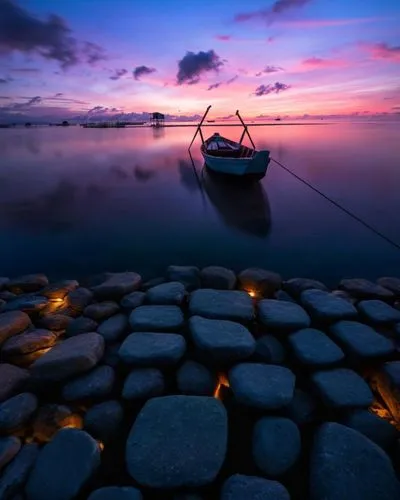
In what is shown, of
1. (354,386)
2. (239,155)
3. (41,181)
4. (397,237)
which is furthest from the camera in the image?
(239,155)

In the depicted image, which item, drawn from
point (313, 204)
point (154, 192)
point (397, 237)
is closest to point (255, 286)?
point (397, 237)

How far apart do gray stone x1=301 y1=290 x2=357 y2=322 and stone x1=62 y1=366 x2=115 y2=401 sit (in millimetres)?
2736

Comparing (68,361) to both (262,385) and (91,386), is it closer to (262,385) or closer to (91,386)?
(91,386)

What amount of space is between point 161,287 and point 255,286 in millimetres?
1596

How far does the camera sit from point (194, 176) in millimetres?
17812

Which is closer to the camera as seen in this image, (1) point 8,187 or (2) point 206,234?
(2) point 206,234

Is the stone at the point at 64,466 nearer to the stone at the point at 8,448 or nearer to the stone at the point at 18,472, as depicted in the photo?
the stone at the point at 18,472

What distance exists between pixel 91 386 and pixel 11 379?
2.76 ft

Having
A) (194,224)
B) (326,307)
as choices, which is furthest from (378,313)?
(194,224)

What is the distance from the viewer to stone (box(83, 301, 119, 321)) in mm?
4246

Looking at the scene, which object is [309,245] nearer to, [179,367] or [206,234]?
[206,234]

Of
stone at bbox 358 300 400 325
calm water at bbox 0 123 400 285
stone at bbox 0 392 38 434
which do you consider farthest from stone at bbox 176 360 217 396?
calm water at bbox 0 123 400 285

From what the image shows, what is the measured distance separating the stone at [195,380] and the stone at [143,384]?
0.66 ft

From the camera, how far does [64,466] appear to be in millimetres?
2256
